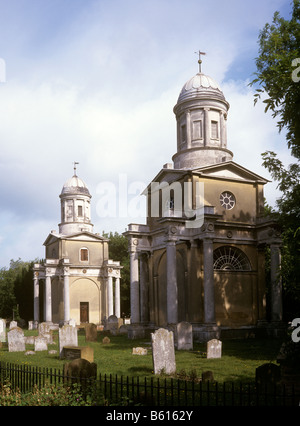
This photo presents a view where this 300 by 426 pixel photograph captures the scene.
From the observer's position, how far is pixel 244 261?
30.5m

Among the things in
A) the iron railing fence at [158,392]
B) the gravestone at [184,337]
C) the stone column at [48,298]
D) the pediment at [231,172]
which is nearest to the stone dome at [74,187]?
the stone column at [48,298]

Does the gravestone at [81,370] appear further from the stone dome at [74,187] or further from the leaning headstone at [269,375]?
the stone dome at [74,187]

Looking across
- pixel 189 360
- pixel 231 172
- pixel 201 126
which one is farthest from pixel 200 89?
pixel 189 360

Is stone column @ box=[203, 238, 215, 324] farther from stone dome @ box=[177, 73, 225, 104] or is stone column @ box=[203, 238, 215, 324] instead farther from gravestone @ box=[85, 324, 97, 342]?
stone dome @ box=[177, 73, 225, 104]

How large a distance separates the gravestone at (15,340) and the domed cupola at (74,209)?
3113cm

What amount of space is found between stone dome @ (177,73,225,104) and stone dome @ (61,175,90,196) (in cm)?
2522

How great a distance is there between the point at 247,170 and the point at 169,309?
10182 mm

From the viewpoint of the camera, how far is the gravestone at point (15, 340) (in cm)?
2420

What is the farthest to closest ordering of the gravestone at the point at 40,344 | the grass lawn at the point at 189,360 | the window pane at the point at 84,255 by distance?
the window pane at the point at 84,255 < the gravestone at the point at 40,344 < the grass lawn at the point at 189,360

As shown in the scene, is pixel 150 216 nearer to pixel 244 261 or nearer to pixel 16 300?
pixel 244 261

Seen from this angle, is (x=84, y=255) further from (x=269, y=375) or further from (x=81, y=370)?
(x=269, y=375)

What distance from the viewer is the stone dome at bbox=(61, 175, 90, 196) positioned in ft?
186

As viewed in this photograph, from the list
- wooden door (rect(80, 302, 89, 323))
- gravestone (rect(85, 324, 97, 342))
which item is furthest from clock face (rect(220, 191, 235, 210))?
wooden door (rect(80, 302, 89, 323))
